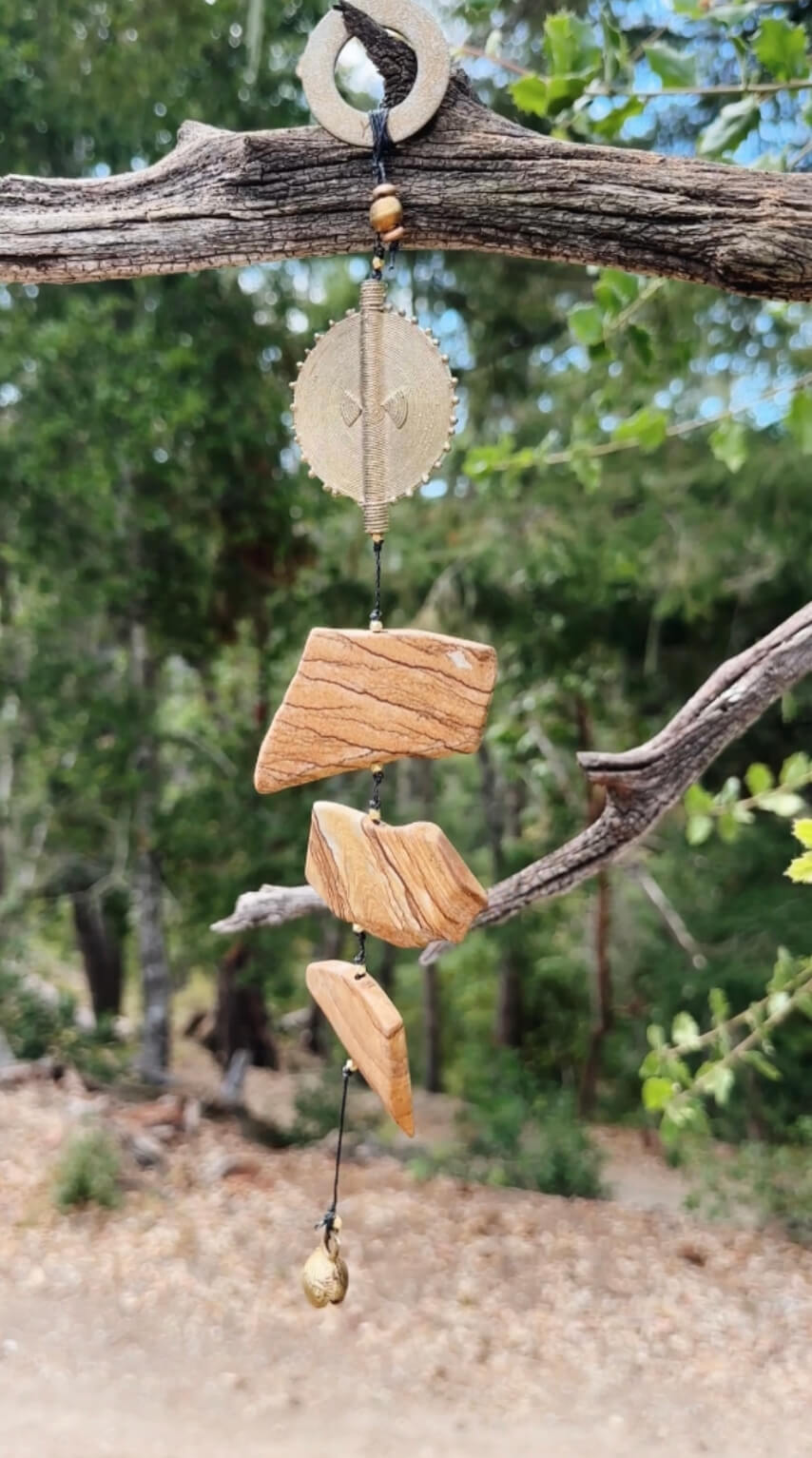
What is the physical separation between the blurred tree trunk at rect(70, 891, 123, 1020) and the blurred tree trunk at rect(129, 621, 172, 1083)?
4.42 feet

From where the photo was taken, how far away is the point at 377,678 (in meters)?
1.14

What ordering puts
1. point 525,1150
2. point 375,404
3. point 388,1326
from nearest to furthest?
point 375,404, point 388,1326, point 525,1150

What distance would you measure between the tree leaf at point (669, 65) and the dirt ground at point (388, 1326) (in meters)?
2.59

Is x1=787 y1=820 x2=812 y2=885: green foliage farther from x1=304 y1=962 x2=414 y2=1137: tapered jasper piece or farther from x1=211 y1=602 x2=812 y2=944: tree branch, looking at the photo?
x1=304 y1=962 x2=414 y2=1137: tapered jasper piece

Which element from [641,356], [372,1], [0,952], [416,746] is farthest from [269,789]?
[0,952]

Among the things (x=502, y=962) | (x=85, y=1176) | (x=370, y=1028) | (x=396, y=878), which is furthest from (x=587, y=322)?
(x=502, y=962)

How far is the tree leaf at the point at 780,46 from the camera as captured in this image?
124cm

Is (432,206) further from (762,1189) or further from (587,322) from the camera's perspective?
(762,1189)

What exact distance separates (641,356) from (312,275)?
3.14 metres

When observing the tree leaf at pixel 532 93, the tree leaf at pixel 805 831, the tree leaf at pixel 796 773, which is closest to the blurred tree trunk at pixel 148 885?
the tree leaf at pixel 796 773

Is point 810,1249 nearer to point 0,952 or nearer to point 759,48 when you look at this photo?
point 759,48

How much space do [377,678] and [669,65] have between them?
37.1 inches

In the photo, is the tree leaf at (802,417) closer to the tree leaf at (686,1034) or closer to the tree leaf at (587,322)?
the tree leaf at (587,322)

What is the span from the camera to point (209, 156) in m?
1.11
